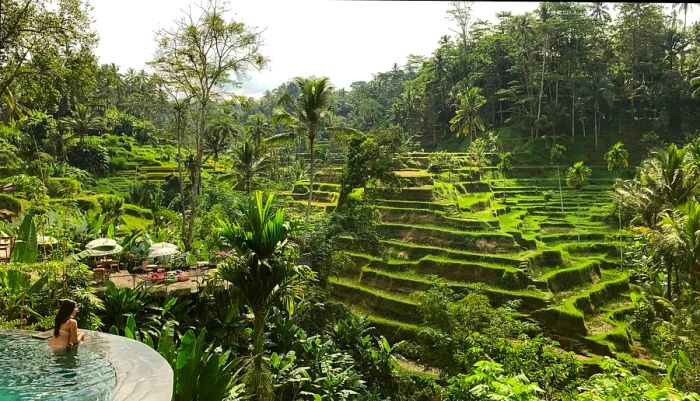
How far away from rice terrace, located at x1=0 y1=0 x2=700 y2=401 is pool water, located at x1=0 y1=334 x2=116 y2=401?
0.03 m

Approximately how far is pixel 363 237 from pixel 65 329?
8.77m

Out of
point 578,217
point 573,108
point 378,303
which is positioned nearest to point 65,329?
point 378,303

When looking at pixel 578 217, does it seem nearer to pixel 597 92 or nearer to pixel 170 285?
pixel 597 92

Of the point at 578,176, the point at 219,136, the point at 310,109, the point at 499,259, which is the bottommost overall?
the point at 499,259

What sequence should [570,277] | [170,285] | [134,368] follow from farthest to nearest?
1. [570,277]
2. [170,285]
3. [134,368]

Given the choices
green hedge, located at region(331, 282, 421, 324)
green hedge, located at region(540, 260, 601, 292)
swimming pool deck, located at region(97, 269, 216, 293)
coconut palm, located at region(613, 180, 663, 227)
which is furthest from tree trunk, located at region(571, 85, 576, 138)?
swimming pool deck, located at region(97, 269, 216, 293)

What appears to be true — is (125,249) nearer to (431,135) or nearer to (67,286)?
(67,286)

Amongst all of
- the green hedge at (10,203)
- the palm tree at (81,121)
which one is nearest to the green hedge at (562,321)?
the green hedge at (10,203)

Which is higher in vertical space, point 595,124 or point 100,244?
point 595,124

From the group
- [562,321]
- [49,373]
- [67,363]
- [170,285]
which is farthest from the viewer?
[562,321]

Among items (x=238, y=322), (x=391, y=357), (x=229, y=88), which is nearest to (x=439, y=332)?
(x=391, y=357)

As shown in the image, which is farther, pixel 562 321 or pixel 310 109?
pixel 310 109

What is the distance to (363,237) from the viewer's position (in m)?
12.7

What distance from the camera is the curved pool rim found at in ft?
10.6
